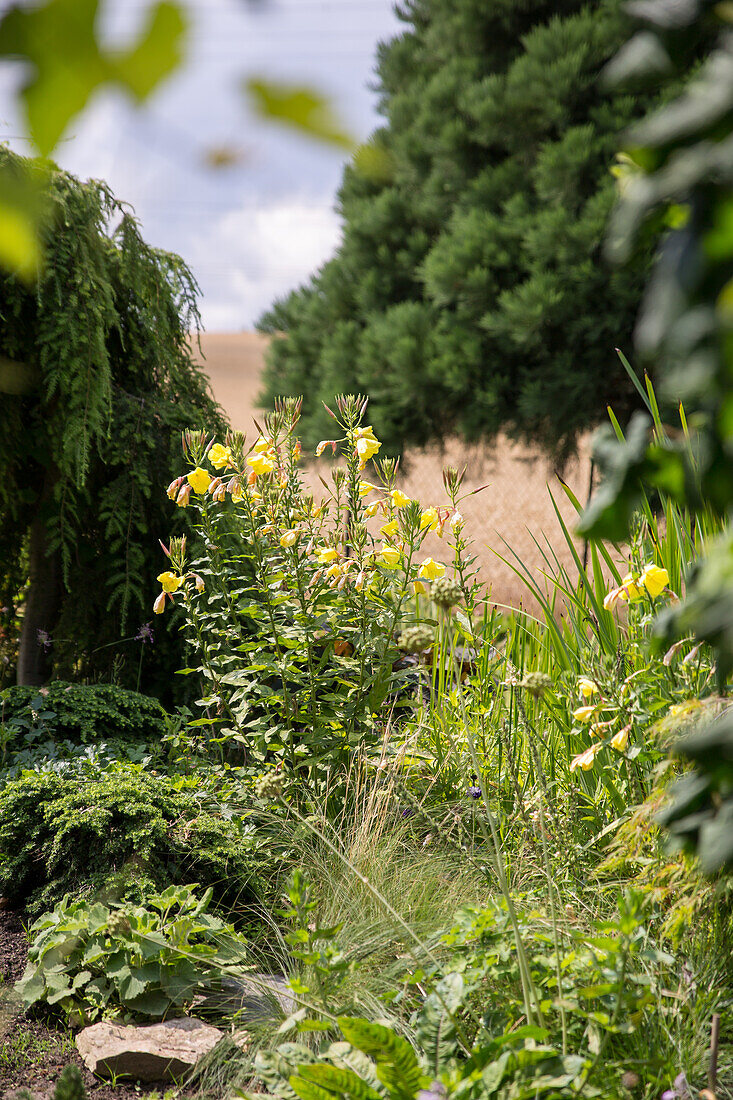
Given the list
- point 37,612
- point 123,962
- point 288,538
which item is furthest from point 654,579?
point 37,612

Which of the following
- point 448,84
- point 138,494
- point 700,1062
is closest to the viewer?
point 700,1062

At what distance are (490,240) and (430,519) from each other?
5381 mm

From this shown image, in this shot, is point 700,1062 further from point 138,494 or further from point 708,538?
point 138,494

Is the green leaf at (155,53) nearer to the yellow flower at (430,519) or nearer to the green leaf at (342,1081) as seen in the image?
the green leaf at (342,1081)

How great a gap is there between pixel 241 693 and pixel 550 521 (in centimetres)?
704

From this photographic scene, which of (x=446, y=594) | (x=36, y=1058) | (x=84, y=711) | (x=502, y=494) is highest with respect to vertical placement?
(x=502, y=494)

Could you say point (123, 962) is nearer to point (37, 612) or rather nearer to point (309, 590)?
point (309, 590)

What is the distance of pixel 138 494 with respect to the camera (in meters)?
3.88

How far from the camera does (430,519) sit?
104 inches

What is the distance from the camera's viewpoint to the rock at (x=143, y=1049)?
1.77 metres

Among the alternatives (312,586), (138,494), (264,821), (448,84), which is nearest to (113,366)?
(138,494)

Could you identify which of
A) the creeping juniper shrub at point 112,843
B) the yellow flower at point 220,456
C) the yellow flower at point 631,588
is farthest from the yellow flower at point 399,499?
the creeping juniper shrub at point 112,843

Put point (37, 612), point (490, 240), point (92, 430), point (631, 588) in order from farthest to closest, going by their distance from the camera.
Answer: point (490, 240)
point (37, 612)
point (92, 430)
point (631, 588)

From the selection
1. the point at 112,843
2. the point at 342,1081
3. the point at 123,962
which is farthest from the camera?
the point at 112,843
